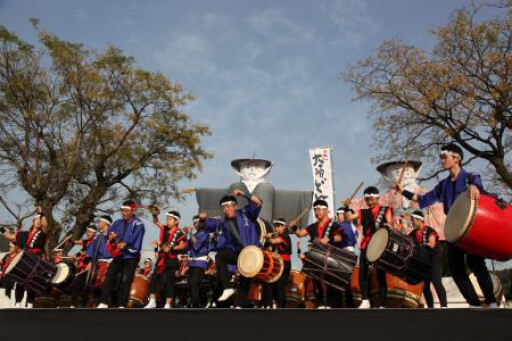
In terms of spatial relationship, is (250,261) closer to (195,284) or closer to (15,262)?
(195,284)

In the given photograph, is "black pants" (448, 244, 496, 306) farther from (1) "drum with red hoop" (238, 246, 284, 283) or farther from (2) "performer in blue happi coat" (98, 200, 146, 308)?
(2) "performer in blue happi coat" (98, 200, 146, 308)

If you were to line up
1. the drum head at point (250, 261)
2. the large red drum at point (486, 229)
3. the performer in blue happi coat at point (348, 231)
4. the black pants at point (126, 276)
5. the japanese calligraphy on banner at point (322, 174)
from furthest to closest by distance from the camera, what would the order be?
the japanese calligraphy on banner at point (322, 174)
the performer in blue happi coat at point (348, 231)
the black pants at point (126, 276)
the drum head at point (250, 261)
the large red drum at point (486, 229)

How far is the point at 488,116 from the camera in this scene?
13328 mm

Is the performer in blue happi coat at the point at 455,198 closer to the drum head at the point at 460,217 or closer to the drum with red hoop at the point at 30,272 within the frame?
the drum head at the point at 460,217

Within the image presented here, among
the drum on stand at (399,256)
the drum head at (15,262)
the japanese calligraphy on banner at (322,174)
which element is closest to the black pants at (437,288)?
the drum on stand at (399,256)

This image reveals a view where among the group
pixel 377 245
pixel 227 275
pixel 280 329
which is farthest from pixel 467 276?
pixel 227 275

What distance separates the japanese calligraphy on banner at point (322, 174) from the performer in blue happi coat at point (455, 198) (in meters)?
13.1

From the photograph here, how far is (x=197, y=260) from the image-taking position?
789 centimetres

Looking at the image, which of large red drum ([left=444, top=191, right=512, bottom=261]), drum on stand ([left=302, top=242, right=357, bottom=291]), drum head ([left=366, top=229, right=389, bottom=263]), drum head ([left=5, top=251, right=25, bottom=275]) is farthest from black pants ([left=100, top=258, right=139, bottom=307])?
large red drum ([left=444, top=191, right=512, bottom=261])

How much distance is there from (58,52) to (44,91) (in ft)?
4.27

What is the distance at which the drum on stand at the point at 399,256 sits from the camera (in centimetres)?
575

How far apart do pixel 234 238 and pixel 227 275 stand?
0.47m

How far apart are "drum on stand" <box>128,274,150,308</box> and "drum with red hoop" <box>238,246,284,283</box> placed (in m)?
3.67

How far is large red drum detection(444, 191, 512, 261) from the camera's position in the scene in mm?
4031
